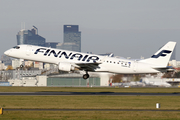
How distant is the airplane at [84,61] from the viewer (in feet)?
172

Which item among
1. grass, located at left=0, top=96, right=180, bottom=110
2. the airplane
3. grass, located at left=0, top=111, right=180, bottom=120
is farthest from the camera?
the airplane

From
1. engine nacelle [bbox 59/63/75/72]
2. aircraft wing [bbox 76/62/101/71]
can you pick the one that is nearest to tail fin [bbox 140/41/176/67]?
aircraft wing [bbox 76/62/101/71]

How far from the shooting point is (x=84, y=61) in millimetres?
52594

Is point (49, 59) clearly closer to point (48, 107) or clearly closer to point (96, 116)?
point (48, 107)

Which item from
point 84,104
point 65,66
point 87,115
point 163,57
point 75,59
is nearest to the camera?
point 87,115

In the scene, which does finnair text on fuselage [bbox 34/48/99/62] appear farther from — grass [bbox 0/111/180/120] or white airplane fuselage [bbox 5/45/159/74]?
grass [bbox 0/111/180/120]

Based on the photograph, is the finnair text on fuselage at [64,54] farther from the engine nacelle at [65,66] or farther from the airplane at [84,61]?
the engine nacelle at [65,66]

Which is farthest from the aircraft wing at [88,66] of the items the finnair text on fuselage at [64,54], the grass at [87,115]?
the grass at [87,115]

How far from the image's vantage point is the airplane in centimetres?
5234

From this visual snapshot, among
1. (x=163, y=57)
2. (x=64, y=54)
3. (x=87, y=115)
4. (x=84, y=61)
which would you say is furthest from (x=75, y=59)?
(x=87, y=115)

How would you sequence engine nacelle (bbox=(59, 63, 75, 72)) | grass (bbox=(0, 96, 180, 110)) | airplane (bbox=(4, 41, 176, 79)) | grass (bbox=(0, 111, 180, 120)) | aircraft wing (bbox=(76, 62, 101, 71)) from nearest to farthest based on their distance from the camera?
grass (bbox=(0, 111, 180, 120)), grass (bbox=(0, 96, 180, 110)), engine nacelle (bbox=(59, 63, 75, 72)), aircraft wing (bbox=(76, 62, 101, 71)), airplane (bbox=(4, 41, 176, 79))

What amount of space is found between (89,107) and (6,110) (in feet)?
32.4

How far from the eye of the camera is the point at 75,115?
33.0m

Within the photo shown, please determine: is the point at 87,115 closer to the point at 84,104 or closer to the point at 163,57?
the point at 84,104
